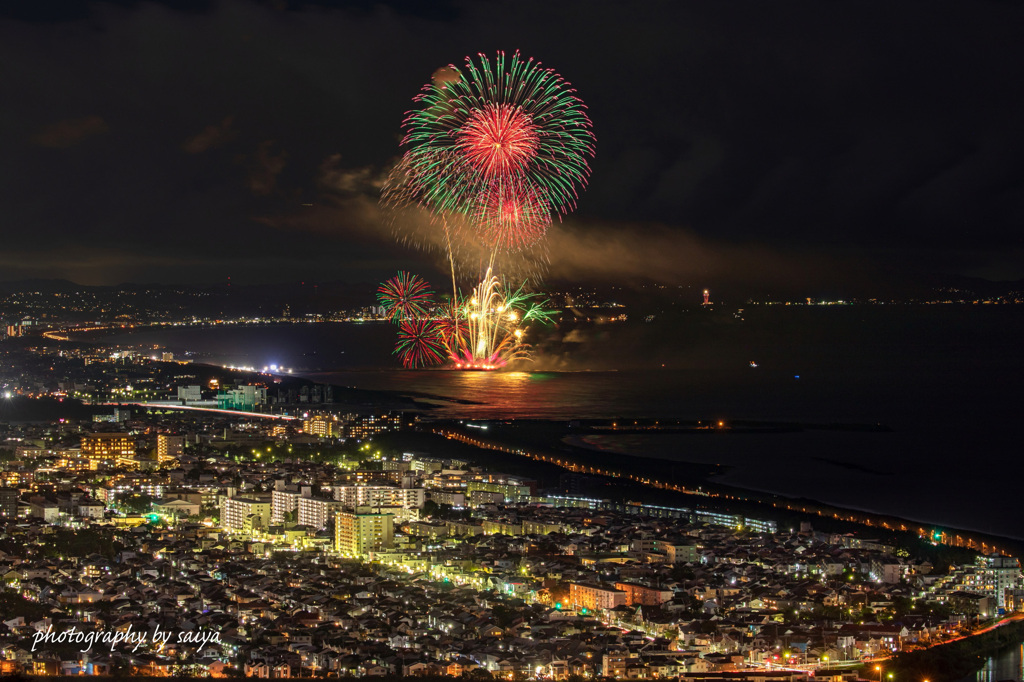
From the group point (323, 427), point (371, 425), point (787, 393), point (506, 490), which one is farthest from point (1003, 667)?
point (787, 393)

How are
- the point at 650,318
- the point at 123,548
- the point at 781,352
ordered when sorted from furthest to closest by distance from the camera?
the point at 650,318
the point at 781,352
the point at 123,548

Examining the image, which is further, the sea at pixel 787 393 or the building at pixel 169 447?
the building at pixel 169 447

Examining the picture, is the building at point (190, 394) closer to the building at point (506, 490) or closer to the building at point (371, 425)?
the building at point (371, 425)

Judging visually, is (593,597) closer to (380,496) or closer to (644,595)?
(644,595)

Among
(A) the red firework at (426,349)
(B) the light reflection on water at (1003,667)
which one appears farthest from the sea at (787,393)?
(B) the light reflection on water at (1003,667)

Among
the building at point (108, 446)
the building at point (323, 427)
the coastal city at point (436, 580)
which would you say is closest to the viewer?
the coastal city at point (436, 580)

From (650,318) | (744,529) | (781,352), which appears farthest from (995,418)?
(650,318)

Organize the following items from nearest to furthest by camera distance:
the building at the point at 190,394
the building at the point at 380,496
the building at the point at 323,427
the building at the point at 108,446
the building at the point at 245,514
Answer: the building at the point at 245,514
the building at the point at 380,496
the building at the point at 108,446
the building at the point at 323,427
the building at the point at 190,394

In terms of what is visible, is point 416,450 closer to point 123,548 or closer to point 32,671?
point 123,548

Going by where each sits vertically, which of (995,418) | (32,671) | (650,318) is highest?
(650,318)
